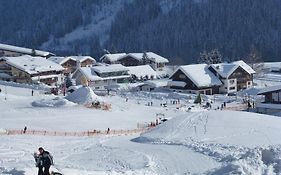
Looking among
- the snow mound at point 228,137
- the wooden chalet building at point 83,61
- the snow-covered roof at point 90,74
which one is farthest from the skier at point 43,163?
the wooden chalet building at point 83,61

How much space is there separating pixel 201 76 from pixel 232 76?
12.9 ft

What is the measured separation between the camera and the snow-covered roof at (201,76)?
211ft

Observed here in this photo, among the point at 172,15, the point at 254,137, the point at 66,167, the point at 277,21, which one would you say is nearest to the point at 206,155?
the point at 254,137

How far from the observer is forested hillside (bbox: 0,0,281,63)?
139750 millimetres

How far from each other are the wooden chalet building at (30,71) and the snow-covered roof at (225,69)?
19.6 m

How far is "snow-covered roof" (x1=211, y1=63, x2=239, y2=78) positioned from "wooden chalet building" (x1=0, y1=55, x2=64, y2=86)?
19.6 metres

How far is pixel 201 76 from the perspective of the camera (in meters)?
65.4

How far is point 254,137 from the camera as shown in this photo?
81.1 feet

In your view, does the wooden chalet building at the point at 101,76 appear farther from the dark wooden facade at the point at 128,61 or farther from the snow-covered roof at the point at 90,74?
the dark wooden facade at the point at 128,61

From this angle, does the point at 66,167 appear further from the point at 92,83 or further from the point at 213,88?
the point at 92,83

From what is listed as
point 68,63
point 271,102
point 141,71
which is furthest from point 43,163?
point 68,63

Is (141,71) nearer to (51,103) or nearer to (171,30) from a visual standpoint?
(51,103)

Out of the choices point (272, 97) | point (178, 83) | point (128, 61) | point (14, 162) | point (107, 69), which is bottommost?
point (14, 162)

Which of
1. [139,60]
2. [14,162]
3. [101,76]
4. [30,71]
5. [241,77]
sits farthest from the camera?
[139,60]
